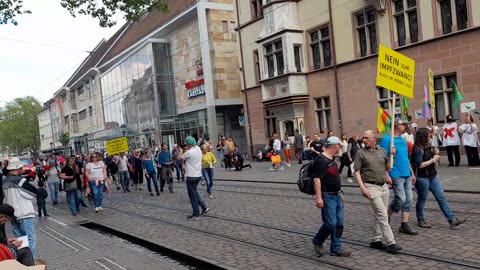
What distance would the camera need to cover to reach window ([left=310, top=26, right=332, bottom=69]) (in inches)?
926

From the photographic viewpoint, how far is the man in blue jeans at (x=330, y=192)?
6195 millimetres

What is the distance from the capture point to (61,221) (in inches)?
491

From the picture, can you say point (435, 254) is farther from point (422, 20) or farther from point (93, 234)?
point (422, 20)

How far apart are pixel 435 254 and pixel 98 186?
999 cm

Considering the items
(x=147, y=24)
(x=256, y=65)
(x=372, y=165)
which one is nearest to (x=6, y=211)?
(x=372, y=165)

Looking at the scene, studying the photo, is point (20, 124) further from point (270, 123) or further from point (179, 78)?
point (270, 123)

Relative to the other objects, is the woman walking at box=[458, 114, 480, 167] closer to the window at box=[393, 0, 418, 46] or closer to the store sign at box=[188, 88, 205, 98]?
the window at box=[393, 0, 418, 46]

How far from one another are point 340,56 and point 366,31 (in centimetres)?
191

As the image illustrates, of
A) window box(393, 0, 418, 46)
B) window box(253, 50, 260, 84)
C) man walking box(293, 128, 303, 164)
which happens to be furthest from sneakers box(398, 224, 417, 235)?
window box(253, 50, 260, 84)

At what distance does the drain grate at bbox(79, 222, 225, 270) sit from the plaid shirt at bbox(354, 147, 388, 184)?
92.8 inches

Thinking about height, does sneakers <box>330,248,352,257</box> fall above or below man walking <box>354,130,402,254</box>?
below

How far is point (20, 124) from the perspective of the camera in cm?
10694

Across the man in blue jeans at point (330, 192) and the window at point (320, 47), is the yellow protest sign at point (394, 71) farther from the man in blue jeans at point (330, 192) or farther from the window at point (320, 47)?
the window at point (320, 47)

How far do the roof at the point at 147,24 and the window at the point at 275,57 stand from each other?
30.2 feet
